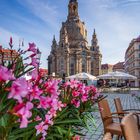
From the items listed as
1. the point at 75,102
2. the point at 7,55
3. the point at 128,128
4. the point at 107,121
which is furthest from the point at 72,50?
the point at 128,128

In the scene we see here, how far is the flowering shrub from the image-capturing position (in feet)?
4.28

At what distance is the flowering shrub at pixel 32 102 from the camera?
130cm

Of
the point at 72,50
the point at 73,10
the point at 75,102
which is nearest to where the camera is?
the point at 75,102

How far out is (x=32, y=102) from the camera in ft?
7.40

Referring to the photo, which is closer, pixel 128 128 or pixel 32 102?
pixel 32 102

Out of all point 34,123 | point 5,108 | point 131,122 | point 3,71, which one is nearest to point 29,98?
point 5,108

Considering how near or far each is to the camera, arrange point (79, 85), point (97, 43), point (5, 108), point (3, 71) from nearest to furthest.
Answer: point (3, 71)
point (5, 108)
point (79, 85)
point (97, 43)

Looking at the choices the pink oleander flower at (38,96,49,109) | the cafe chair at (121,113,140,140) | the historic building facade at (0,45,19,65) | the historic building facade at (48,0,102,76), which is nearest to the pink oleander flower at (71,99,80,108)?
the historic building facade at (0,45,19,65)

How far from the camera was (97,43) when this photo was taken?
94375 mm

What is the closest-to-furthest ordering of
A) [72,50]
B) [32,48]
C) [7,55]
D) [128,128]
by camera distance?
[32,48], [128,128], [7,55], [72,50]

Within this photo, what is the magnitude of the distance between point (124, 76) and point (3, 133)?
84.6ft

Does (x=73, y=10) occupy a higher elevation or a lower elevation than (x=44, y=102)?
higher

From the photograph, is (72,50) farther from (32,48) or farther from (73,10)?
(32,48)

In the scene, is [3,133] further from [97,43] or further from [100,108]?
[97,43]
